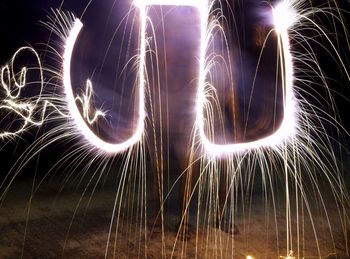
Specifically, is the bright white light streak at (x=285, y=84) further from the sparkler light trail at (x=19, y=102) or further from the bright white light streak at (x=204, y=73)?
the sparkler light trail at (x=19, y=102)

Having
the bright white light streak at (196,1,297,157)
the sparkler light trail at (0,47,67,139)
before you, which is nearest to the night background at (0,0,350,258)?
the sparkler light trail at (0,47,67,139)

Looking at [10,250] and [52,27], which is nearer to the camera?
[10,250]

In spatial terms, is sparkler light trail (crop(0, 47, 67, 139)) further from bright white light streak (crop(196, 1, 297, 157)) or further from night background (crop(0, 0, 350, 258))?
bright white light streak (crop(196, 1, 297, 157))

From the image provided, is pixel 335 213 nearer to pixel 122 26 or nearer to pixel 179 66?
pixel 179 66

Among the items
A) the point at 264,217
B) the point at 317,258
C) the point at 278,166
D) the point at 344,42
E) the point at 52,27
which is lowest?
the point at 317,258

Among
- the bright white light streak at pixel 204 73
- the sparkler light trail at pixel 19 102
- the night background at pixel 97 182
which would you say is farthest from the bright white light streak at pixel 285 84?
the sparkler light trail at pixel 19 102

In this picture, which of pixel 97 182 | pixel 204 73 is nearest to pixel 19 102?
pixel 97 182

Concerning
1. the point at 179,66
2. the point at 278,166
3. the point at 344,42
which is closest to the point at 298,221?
the point at 179,66

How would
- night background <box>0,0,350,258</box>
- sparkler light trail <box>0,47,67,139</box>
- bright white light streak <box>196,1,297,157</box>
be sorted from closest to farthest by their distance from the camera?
bright white light streak <box>196,1,297,157</box>, night background <box>0,0,350,258</box>, sparkler light trail <box>0,47,67,139</box>

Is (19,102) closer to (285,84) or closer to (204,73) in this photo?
(204,73)
